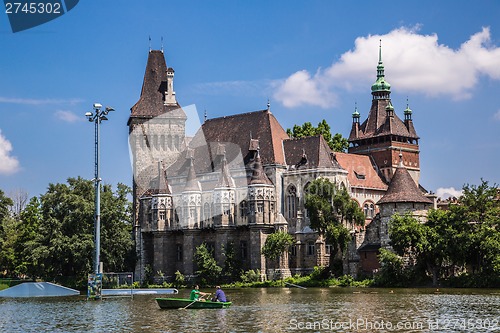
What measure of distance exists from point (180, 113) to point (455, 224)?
151 feet

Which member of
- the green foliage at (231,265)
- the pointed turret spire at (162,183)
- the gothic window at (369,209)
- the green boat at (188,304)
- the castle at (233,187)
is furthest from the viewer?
the gothic window at (369,209)

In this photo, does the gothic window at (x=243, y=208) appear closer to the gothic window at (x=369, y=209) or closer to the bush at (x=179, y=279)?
the bush at (x=179, y=279)

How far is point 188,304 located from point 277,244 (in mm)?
41280

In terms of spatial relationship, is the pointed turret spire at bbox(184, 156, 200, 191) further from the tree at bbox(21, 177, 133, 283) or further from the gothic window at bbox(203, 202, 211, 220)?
the tree at bbox(21, 177, 133, 283)

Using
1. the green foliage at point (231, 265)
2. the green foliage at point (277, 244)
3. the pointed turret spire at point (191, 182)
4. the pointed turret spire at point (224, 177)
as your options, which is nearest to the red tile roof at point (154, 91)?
the pointed turret spire at point (191, 182)

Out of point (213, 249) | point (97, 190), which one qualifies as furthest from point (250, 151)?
point (97, 190)

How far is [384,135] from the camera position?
4988 inches

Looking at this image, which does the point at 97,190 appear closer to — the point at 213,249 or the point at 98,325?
the point at 98,325

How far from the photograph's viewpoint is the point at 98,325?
45.7 m

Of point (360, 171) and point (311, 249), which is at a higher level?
point (360, 171)

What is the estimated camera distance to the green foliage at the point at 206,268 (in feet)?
325

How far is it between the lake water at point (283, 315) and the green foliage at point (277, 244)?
27.5 m

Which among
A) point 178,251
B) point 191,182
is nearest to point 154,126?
point 191,182

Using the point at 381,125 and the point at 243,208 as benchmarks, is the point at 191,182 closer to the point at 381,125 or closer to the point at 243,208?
the point at 243,208
